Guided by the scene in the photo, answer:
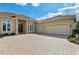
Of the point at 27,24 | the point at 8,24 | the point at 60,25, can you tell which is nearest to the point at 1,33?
the point at 8,24

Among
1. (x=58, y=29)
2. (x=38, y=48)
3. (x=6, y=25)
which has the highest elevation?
(x=6, y=25)

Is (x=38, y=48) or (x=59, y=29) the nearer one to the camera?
(x=38, y=48)

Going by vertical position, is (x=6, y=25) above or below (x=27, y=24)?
below

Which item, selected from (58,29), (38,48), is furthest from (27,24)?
(38,48)

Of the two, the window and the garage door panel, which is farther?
the window

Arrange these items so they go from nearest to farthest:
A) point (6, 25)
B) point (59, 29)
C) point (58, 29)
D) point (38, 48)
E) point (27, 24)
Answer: point (38, 48) → point (59, 29) → point (58, 29) → point (6, 25) → point (27, 24)

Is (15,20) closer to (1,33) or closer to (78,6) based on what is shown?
(1,33)

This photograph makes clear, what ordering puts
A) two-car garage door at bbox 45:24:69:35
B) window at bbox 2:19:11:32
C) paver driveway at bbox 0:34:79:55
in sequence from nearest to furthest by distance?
1. paver driveway at bbox 0:34:79:55
2. two-car garage door at bbox 45:24:69:35
3. window at bbox 2:19:11:32

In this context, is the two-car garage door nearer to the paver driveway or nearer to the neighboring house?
the neighboring house

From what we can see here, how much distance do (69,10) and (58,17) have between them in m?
1.73

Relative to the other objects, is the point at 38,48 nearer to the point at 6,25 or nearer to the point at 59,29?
the point at 59,29

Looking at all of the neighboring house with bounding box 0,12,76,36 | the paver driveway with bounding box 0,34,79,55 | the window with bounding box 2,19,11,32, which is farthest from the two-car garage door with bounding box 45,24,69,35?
the window with bounding box 2,19,11,32

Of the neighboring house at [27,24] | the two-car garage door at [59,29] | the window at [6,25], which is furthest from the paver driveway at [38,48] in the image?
the window at [6,25]

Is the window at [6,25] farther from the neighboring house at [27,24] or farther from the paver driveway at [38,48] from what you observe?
the paver driveway at [38,48]
